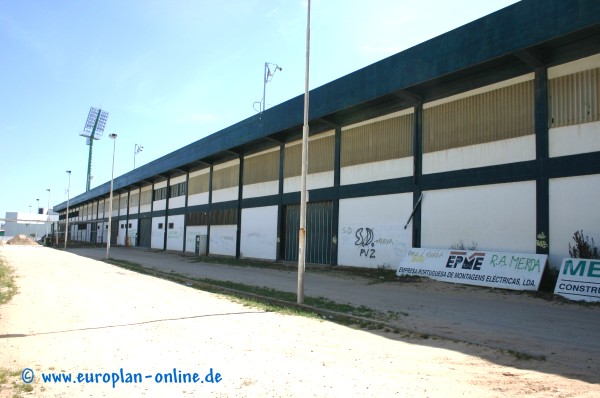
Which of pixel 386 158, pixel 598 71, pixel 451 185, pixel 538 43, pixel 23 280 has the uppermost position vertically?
pixel 538 43

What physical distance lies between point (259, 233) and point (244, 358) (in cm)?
2579

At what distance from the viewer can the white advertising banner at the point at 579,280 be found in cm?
1314

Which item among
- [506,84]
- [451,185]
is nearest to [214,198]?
[451,185]

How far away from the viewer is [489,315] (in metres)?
11.1

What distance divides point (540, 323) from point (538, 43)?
1005 centimetres

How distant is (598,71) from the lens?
15266 mm

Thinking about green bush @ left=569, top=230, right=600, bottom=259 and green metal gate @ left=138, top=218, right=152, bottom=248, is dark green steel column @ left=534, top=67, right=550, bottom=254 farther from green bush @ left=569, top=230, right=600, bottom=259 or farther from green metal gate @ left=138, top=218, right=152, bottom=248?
green metal gate @ left=138, top=218, right=152, bottom=248

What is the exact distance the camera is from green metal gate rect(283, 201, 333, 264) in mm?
26000

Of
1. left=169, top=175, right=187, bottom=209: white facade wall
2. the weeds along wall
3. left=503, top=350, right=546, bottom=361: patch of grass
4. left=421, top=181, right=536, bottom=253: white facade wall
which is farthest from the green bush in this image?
Answer: left=169, top=175, right=187, bottom=209: white facade wall

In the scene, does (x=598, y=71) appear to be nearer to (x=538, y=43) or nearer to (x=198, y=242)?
(x=538, y=43)

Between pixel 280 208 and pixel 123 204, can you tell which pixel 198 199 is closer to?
pixel 280 208

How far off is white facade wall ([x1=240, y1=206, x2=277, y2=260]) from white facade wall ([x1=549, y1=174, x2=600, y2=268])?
18.3 meters

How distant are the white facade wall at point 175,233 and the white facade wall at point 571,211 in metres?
36.3

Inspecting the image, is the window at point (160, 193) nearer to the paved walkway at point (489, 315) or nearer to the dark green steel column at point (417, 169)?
the paved walkway at point (489, 315)
